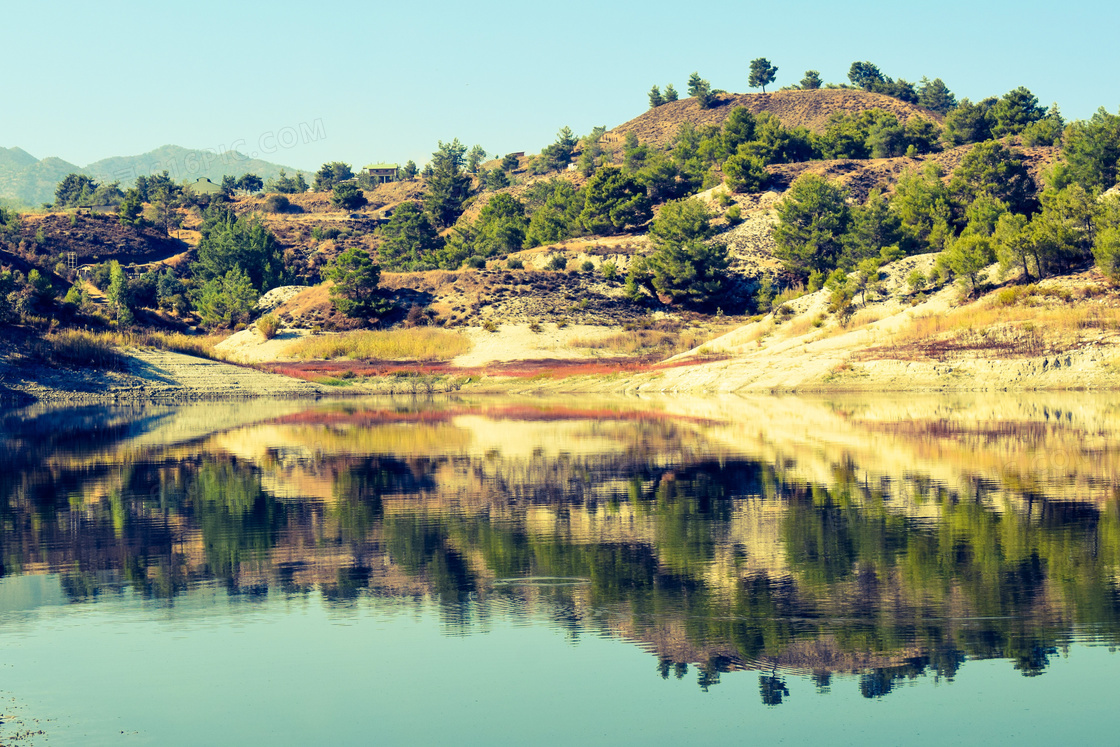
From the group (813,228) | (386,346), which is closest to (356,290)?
(386,346)

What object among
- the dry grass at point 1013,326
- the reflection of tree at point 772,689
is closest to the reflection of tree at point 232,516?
the reflection of tree at point 772,689

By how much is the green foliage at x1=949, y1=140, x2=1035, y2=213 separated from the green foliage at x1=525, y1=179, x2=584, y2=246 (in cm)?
4292

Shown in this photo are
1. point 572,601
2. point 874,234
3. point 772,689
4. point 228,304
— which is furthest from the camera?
point 228,304

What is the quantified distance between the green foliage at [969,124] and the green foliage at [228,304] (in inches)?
3587

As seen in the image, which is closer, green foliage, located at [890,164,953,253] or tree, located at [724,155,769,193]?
green foliage, located at [890,164,953,253]

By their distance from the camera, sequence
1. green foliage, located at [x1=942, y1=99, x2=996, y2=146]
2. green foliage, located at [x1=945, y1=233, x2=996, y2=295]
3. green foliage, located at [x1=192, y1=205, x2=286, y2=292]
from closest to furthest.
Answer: green foliage, located at [x1=945, y1=233, x2=996, y2=295] < green foliage, located at [x1=192, y1=205, x2=286, y2=292] < green foliage, located at [x1=942, y1=99, x2=996, y2=146]

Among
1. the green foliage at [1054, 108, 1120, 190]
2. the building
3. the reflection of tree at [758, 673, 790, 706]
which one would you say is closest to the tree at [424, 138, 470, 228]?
the building

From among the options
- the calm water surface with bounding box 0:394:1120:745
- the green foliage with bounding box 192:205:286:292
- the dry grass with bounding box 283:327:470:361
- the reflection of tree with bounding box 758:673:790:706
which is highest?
the green foliage with bounding box 192:205:286:292

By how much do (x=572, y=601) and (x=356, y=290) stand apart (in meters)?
83.6

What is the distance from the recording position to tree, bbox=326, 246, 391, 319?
91375 millimetres

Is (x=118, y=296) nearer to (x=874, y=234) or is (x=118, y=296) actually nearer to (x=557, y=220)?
(x=557, y=220)

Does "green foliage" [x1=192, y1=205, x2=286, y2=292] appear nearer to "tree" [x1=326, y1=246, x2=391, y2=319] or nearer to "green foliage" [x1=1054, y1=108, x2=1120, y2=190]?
"tree" [x1=326, y1=246, x2=391, y2=319]

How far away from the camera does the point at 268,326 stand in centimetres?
8994

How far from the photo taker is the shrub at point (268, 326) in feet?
294
